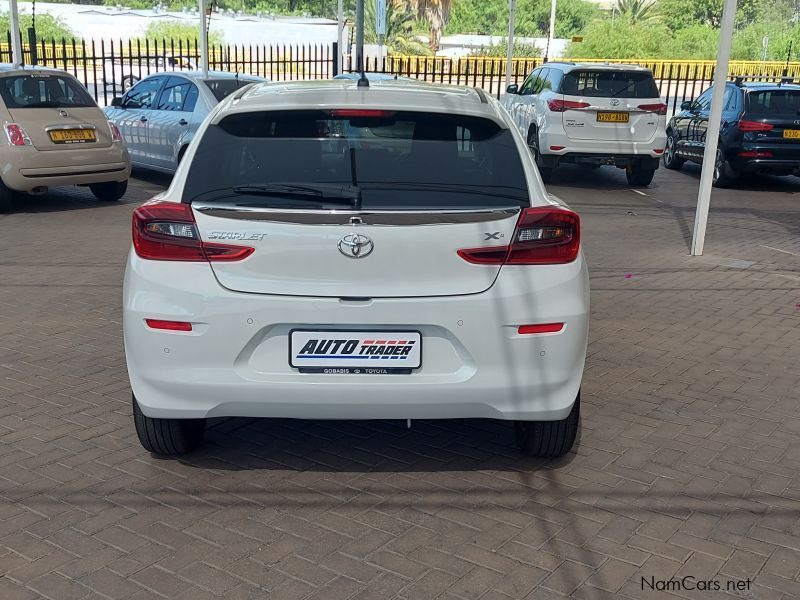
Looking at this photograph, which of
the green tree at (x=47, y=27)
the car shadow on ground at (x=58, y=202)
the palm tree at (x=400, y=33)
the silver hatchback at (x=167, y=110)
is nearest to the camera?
the car shadow on ground at (x=58, y=202)

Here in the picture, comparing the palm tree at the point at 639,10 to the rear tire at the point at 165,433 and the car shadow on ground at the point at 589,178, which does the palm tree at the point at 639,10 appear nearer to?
the car shadow on ground at the point at 589,178

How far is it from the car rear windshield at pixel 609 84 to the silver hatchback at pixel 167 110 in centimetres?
467

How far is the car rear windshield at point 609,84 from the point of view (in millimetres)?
14695

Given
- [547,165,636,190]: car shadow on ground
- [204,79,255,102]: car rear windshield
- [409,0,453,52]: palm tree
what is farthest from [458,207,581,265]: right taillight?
[409,0,453,52]: palm tree

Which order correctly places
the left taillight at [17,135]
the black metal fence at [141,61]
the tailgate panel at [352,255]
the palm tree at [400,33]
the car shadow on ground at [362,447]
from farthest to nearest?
the palm tree at [400,33], the black metal fence at [141,61], the left taillight at [17,135], the car shadow on ground at [362,447], the tailgate panel at [352,255]

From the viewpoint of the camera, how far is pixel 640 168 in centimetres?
1520

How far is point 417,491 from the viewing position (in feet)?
14.0

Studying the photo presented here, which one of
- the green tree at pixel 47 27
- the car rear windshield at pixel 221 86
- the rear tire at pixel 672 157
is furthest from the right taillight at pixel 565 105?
the green tree at pixel 47 27

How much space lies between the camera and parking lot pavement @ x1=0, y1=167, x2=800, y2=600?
3.53 metres

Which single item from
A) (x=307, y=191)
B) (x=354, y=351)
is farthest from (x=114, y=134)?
(x=354, y=351)

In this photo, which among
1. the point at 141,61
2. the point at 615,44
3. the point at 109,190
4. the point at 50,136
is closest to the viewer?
the point at 50,136

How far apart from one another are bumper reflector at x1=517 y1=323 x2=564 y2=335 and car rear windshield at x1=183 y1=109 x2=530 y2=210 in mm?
499

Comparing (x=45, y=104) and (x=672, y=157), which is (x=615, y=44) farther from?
(x=45, y=104)

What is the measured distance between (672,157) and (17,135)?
11575mm
